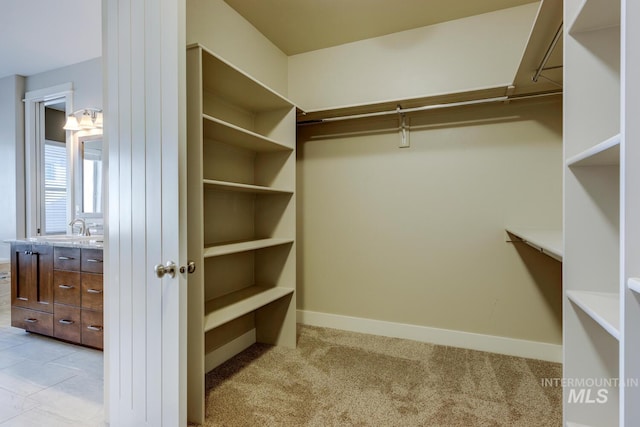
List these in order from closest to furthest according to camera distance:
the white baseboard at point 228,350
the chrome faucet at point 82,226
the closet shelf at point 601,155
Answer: the closet shelf at point 601,155, the white baseboard at point 228,350, the chrome faucet at point 82,226

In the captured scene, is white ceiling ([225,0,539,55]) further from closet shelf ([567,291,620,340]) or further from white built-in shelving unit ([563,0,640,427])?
closet shelf ([567,291,620,340])

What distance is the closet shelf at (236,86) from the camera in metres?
1.84

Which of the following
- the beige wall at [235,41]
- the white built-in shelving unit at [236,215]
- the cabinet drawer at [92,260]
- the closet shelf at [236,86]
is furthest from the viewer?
the cabinet drawer at [92,260]

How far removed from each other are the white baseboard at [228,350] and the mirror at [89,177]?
86.8 inches

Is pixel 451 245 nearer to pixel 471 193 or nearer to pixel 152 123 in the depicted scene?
pixel 471 193

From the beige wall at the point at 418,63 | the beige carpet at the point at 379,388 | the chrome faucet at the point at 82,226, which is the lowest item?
the beige carpet at the point at 379,388

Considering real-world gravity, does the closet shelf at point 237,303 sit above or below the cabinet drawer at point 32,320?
above

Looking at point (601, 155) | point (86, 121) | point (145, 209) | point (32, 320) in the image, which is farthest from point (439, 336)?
point (86, 121)

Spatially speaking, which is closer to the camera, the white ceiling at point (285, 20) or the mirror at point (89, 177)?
the white ceiling at point (285, 20)

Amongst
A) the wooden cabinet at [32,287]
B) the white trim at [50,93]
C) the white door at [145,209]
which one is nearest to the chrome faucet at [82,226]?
the wooden cabinet at [32,287]

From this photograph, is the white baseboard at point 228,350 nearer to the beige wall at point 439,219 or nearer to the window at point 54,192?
the beige wall at point 439,219

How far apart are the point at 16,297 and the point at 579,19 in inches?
172

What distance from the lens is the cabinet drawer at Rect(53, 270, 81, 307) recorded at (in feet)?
8.64

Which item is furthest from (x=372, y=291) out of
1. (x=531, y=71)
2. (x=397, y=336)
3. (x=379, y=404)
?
(x=531, y=71)
